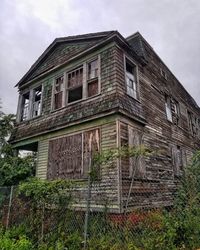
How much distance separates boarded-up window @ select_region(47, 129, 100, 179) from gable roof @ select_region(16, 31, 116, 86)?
4.48 m

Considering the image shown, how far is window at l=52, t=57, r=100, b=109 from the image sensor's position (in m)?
11.1

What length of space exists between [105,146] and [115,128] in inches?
32.1

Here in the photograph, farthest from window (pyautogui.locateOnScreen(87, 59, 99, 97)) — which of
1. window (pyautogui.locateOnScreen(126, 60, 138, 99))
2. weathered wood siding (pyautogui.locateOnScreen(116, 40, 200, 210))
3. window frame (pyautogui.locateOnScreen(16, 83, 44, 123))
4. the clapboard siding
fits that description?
window frame (pyautogui.locateOnScreen(16, 83, 44, 123))

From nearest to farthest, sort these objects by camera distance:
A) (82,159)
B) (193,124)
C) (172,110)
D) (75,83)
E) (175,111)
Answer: (82,159), (75,83), (172,110), (175,111), (193,124)

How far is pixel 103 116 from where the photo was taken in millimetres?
9695

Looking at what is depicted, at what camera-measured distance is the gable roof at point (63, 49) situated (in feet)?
38.5

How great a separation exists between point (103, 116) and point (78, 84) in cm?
303

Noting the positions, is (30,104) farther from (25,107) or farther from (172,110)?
(172,110)

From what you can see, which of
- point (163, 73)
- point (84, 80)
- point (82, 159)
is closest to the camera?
point (82, 159)

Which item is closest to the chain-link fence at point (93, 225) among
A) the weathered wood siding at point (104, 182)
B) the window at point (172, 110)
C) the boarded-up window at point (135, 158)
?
the weathered wood siding at point (104, 182)

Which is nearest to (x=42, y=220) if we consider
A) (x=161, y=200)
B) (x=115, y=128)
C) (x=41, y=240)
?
(x=41, y=240)

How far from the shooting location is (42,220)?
249 inches

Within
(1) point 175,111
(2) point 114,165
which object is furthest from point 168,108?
(2) point 114,165

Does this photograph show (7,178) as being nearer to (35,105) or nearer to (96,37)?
(35,105)
